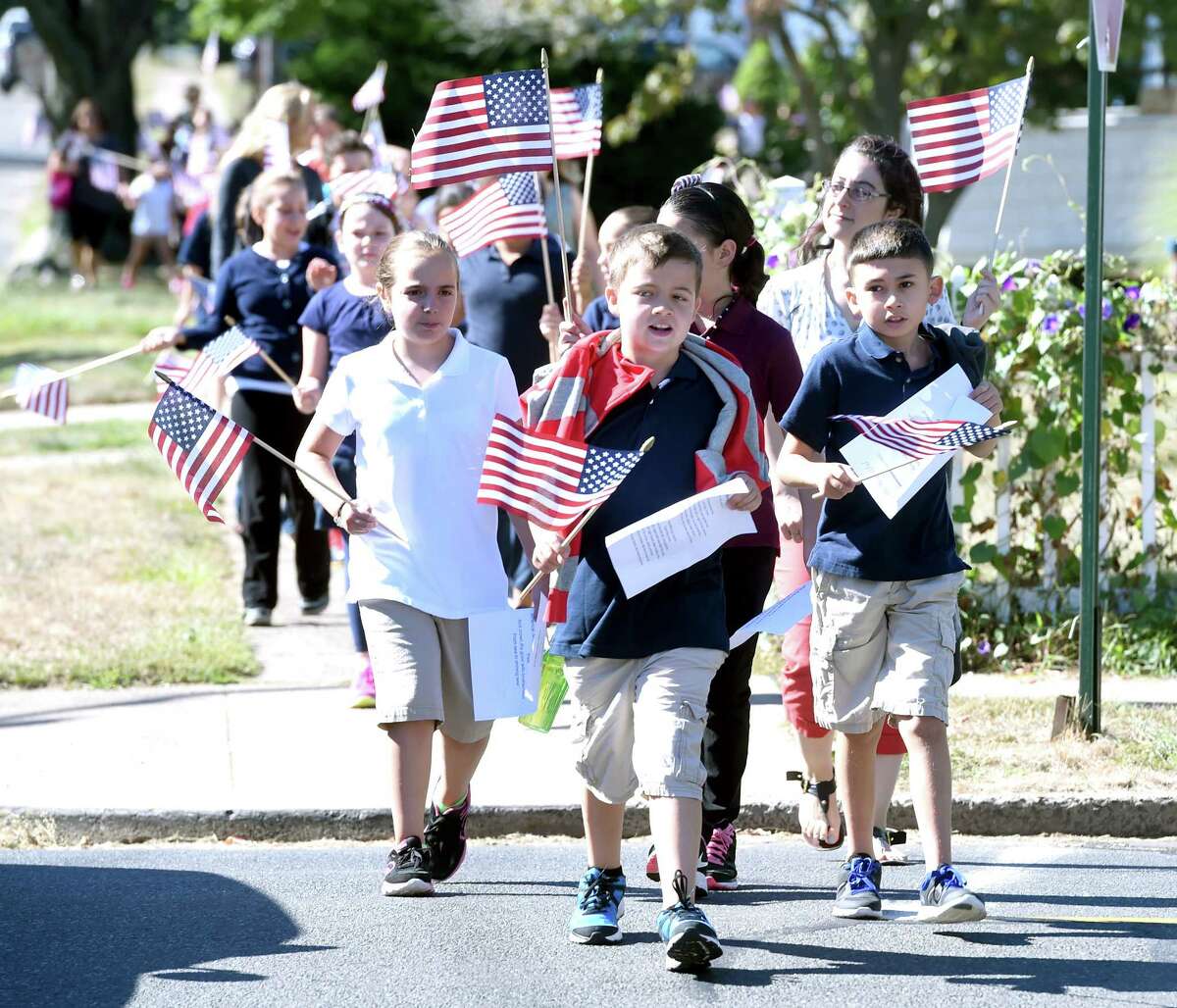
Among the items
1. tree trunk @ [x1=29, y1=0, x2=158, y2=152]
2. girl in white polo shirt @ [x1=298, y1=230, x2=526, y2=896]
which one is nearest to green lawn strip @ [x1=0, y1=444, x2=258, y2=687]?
girl in white polo shirt @ [x1=298, y1=230, x2=526, y2=896]

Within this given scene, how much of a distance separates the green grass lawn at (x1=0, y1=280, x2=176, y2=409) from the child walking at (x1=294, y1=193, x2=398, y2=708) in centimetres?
953

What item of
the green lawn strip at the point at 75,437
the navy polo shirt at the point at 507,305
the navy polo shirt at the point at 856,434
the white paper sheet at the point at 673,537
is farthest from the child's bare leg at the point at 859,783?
the green lawn strip at the point at 75,437

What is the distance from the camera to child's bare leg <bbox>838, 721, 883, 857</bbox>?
5188mm

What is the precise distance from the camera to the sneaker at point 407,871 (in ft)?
17.6

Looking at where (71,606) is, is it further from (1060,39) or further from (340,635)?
(1060,39)

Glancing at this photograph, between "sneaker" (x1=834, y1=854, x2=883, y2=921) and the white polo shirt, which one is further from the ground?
the white polo shirt

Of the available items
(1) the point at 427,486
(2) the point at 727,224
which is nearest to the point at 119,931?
(1) the point at 427,486

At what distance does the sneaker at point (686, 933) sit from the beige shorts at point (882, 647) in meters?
0.73

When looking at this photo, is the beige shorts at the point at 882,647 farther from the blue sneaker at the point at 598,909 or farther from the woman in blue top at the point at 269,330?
the woman in blue top at the point at 269,330

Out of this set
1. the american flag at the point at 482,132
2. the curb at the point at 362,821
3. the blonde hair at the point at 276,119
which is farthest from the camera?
the blonde hair at the point at 276,119

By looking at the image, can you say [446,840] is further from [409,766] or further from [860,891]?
[860,891]

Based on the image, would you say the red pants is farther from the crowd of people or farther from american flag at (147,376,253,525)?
american flag at (147,376,253,525)

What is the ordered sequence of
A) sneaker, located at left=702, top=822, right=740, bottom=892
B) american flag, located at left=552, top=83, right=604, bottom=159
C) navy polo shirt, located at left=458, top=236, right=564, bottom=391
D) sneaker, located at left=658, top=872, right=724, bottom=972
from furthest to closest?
navy polo shirt, located at left=458, top=236, right=564, bottom=391 < american flag, located at left=552, top=83, right=604, bottom=159 < sneaker, located at left=702, top=822, right=740, bottom=892 < sneaker, located at left=658, top=872, right=724, bottom=972

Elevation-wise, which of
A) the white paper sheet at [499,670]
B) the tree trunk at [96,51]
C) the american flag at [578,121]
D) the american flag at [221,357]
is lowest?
the white paper sheet at [499,670]
